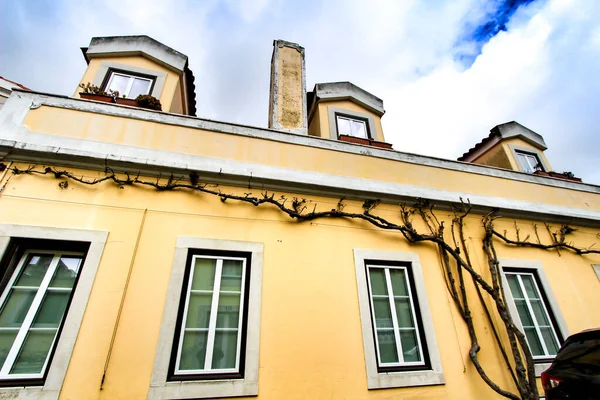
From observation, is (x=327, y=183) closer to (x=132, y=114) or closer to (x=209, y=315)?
(x=209, y=315)

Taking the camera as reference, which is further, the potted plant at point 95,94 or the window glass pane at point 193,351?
the potted plant at point 95,94

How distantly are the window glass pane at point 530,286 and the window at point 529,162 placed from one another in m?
4.22

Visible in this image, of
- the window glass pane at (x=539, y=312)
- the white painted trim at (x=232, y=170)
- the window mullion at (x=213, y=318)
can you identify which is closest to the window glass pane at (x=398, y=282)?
the white painted trim at (x=232, y=170)

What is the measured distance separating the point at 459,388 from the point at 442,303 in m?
1.21

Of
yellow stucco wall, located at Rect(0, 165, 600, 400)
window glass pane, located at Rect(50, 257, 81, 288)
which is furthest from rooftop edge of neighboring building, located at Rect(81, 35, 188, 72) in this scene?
window glass pane, located at Rect(50, 257, 81, 288)

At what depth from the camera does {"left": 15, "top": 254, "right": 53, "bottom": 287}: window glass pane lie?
3.77m

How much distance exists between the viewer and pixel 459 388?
430cm

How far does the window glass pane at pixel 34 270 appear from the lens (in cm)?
377

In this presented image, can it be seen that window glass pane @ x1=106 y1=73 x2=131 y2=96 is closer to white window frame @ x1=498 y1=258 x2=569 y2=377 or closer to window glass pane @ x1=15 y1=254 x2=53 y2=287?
window glass pane @ x1=15 y1=254 x2=53 y2=287

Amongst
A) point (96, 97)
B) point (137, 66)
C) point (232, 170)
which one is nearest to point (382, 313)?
point (232, 170)

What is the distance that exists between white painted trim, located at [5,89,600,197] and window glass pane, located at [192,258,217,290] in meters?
2.43

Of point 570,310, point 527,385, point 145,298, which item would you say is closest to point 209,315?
point 145,298

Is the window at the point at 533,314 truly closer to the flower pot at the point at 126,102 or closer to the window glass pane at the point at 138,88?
the flower pot at the point at 126,102

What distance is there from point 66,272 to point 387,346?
4.73 metres
